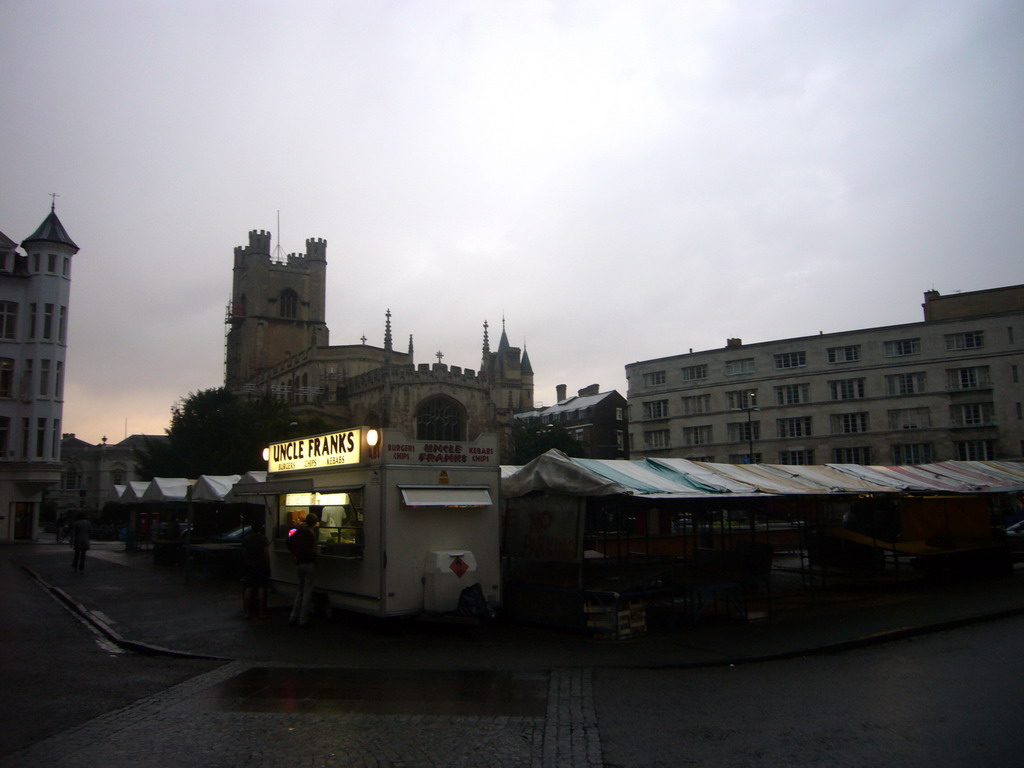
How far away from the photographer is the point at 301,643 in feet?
34.6

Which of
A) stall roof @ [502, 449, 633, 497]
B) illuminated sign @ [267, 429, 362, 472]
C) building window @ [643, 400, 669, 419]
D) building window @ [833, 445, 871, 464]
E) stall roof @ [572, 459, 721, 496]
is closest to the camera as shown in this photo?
stall roof @ [502, 449, 633, 497]

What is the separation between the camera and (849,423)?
49.0 meters

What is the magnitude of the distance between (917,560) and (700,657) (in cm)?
1052

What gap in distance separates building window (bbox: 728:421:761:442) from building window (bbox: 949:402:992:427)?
11392mm

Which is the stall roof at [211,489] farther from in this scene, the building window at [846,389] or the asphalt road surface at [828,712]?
the building window at [846,389]

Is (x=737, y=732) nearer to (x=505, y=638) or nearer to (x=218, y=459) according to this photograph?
(x=505, y=638)

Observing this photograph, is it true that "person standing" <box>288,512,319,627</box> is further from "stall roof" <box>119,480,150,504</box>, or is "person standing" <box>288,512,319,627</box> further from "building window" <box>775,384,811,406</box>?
"building window" <box>775,384,811,406</box>

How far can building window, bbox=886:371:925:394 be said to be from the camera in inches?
1854

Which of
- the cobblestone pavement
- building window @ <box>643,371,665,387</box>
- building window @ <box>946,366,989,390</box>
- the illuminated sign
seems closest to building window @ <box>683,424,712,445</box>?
building window @ <box>643,371,665,387</box>

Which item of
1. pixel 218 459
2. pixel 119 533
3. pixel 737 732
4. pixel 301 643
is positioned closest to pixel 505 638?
pixel 301 643

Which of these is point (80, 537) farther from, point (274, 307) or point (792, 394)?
point (274, 307)

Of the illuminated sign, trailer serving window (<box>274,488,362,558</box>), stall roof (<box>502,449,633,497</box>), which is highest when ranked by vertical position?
the illuminated sign

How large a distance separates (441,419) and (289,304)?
33055 mm

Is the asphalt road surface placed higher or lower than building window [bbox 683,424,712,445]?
lower
